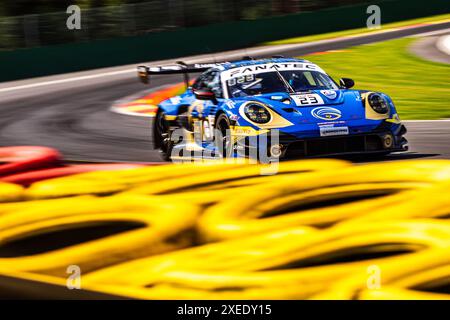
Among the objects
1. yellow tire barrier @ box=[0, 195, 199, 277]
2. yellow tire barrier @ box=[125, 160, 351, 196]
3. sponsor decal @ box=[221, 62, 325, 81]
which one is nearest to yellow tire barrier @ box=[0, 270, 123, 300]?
yellow tire barrier @ box=[0, 195, 199, 277]

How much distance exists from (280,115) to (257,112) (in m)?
0.23

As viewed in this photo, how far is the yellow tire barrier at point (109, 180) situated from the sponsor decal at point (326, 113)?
116cm

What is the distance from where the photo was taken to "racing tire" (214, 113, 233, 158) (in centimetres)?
893

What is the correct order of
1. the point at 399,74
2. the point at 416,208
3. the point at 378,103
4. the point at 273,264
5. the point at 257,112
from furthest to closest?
the point at 399,74 < the point at 378,103 < the point at 257,112 < the point at 416,208 < the point at 273,264

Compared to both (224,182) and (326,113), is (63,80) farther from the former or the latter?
(224,182)

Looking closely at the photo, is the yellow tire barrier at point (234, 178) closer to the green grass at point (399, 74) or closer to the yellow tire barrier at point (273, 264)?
the yellow tire barrier at point (273, 264)

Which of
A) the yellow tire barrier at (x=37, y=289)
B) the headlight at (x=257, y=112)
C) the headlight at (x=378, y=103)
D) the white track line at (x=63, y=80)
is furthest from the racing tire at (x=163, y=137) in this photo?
the white track line at (x=63, y=80)

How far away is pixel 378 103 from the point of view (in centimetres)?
909

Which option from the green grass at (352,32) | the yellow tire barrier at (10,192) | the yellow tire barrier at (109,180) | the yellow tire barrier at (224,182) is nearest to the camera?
the yellow tire barrier at (224,182)

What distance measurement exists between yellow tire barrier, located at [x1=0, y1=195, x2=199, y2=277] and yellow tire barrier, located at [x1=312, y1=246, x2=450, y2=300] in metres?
1.55

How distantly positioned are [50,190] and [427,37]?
2090 cm

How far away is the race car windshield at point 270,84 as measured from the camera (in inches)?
375

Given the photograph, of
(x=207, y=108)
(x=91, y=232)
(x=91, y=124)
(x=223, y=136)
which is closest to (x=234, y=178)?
(x=91, y=232)

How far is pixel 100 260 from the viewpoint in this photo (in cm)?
522
